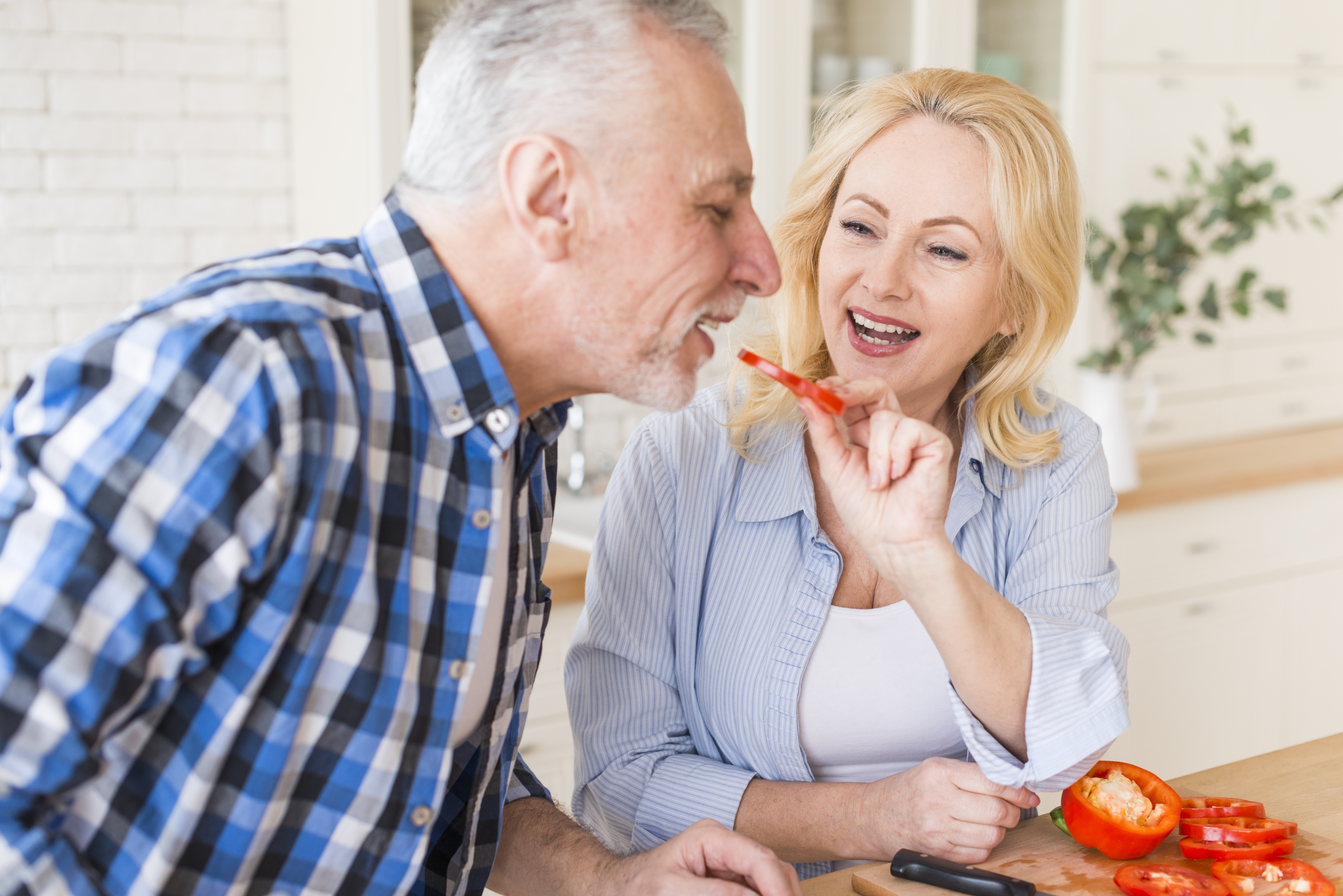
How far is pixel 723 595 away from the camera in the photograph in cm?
141

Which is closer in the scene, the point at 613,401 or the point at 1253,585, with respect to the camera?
the point at 613,401

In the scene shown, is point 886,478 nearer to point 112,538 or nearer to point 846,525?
point 846,525

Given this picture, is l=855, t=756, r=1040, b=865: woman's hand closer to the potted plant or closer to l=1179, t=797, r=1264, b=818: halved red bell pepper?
l=1179, t=797, r=1264, b=818: halved red bell pepper

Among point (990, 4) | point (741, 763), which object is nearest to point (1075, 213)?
point (741, 763)

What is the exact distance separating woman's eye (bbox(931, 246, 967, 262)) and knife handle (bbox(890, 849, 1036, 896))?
70cm

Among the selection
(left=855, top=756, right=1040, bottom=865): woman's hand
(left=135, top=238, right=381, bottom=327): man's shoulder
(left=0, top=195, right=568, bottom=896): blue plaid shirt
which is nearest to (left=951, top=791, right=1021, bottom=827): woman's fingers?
(left=855, top=756, right=1040, bottom=865): woman's hand

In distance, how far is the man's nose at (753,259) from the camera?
995mm

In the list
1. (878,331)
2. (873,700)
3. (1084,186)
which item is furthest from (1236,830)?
(1084,186)

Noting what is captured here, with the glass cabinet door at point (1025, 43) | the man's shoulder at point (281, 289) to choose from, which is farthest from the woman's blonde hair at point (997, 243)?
the glass cabinet door at point (1025, 43)

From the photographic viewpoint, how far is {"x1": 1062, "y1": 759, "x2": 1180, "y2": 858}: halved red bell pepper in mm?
1071

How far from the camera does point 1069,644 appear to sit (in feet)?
3.95

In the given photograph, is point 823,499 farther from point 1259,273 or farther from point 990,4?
point 1259,273

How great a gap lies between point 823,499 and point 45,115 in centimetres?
168

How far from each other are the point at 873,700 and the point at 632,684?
272mm
